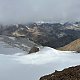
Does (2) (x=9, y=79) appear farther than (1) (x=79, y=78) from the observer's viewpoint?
Yes

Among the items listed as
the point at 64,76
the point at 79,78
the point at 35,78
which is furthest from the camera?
the point at 35,78

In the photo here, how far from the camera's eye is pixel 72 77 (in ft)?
59.8

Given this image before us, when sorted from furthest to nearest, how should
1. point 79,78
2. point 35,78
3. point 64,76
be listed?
point 35,78, point 64,76, point 79,78

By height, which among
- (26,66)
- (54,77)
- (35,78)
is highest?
(54,77)

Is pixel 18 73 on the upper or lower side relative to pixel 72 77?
lower

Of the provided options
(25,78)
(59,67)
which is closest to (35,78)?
(25,78)

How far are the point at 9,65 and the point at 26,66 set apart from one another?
2480mm

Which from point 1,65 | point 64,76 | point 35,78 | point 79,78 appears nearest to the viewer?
point 79,78

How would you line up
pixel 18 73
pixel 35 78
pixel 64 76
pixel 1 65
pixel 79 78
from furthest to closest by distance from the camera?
pixel 1 65
pixel 18 73
pixel 35 78
pixel 64 76
pixel 79 78

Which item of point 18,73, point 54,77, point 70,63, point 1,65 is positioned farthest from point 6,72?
point 54,77

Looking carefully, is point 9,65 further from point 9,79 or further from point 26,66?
point 9,79

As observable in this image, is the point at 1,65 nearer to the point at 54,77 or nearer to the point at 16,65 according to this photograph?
the point at 16,65

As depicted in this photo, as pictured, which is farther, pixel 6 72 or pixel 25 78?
Result: pixel 6 72

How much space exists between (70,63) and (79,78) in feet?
89.1
